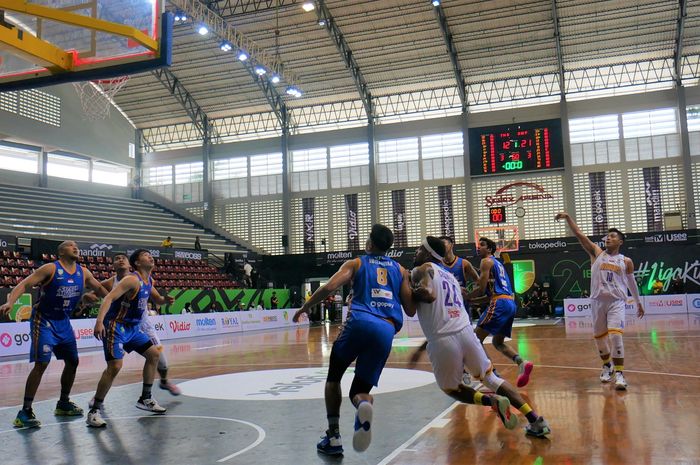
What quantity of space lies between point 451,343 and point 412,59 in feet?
96.5

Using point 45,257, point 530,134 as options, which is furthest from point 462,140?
point 45,257

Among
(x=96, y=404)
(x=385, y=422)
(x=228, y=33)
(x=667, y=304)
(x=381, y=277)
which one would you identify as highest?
(x=228, y=33)

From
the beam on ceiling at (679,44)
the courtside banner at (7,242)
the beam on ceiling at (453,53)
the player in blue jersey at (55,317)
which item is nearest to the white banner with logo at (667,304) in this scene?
the beam on ceiling at (679,44)

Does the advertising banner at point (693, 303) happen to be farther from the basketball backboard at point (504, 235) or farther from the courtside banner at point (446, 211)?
the courtside banner at point (446, 211)

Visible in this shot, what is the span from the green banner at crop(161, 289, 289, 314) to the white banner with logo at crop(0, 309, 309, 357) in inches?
43.9

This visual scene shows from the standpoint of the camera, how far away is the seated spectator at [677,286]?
94.3 ft

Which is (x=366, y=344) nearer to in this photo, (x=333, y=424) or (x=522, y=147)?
(x=333, y=424)

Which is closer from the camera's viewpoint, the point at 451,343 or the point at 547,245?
the point at 451,343

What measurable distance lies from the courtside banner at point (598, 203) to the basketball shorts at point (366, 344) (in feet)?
95.7

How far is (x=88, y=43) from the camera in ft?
26.0

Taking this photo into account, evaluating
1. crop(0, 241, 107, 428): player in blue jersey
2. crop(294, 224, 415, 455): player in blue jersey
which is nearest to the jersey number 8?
crop(294, 224, 415, 455): player in blue jersey

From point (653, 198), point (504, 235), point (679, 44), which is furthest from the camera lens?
point (653, 198)

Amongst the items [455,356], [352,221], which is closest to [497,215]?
[352,221]

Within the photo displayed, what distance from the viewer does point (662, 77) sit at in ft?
106
